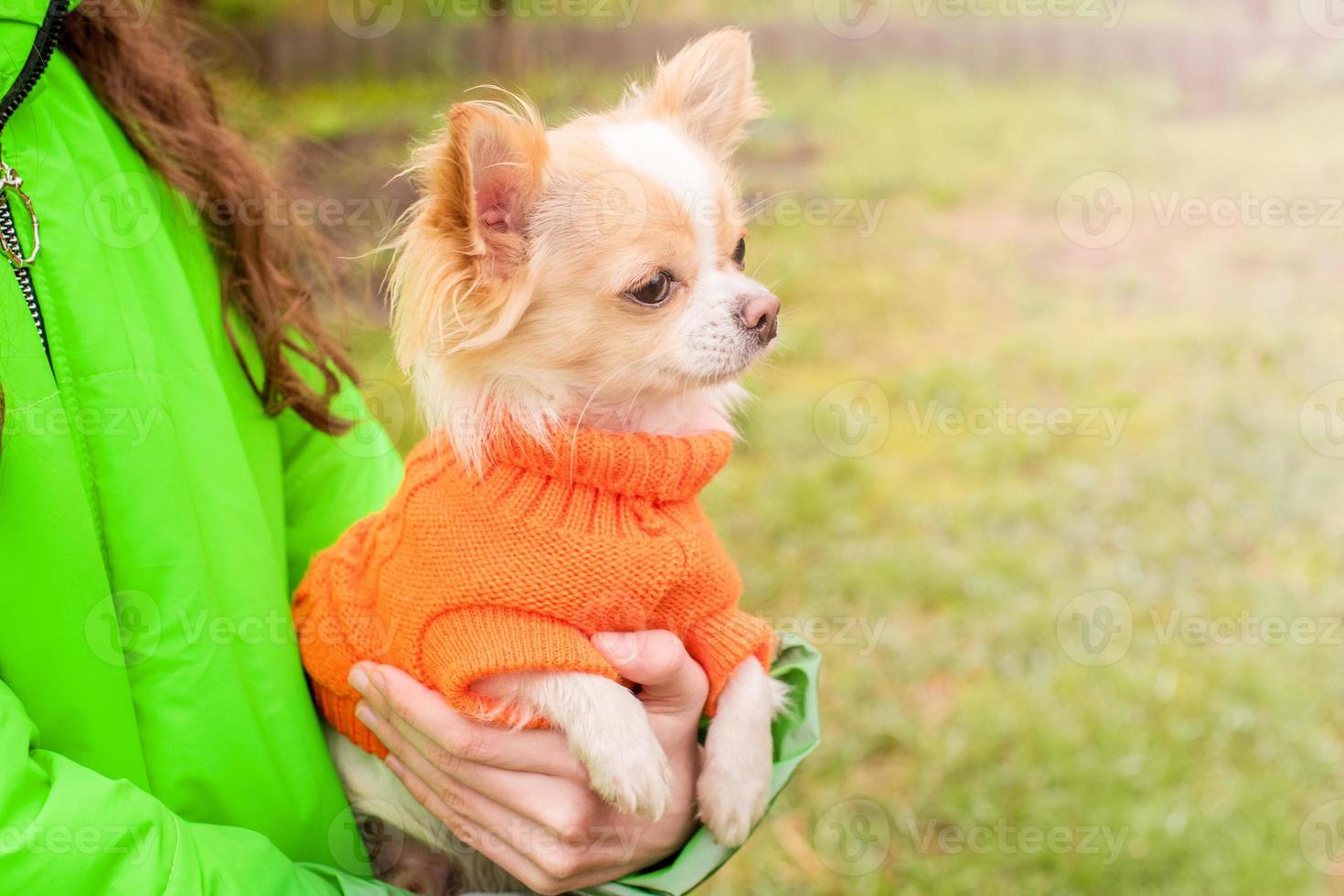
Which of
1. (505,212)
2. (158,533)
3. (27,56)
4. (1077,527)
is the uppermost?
(27,56)

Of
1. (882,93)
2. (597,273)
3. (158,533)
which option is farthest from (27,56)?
(882,93)

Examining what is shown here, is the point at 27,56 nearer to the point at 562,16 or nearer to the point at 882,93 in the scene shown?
the point at 562,16

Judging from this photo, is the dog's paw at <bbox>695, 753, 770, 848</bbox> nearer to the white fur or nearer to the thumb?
the thumb

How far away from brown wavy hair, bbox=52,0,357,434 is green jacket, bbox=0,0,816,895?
0.13ft

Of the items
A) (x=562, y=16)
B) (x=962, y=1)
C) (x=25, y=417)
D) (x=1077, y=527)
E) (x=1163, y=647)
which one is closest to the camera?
(x=25, y=417)

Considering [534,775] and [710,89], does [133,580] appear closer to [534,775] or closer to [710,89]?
[534,775]

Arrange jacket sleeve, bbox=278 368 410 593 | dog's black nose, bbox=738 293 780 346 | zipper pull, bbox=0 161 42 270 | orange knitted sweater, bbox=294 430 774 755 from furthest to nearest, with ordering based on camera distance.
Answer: jacket sleeve, bbox=278 368 410 593
dog's black nose, bbox=738 293 780 346
orange knitted sweater, bbox=294 430 774 755
zipper pull, bbox=0 161 42 270

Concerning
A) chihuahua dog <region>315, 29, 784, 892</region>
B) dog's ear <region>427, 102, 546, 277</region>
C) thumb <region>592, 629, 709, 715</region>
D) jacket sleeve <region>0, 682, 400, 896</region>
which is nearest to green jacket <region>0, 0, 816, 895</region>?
jacket sleeve <region>0, 682, 400, 896</region>

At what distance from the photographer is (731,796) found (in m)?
1.66

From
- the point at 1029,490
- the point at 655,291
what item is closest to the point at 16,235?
the point at 655,291

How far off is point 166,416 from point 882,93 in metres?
7.00

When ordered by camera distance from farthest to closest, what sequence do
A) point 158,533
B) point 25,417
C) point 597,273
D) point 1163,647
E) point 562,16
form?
1. point 562,16
2. point 1163,647
3. point 597,273
4. point 158,533
5. point 25,417

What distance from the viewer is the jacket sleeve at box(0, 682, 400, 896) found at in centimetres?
116

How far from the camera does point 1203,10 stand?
7.69 metres
